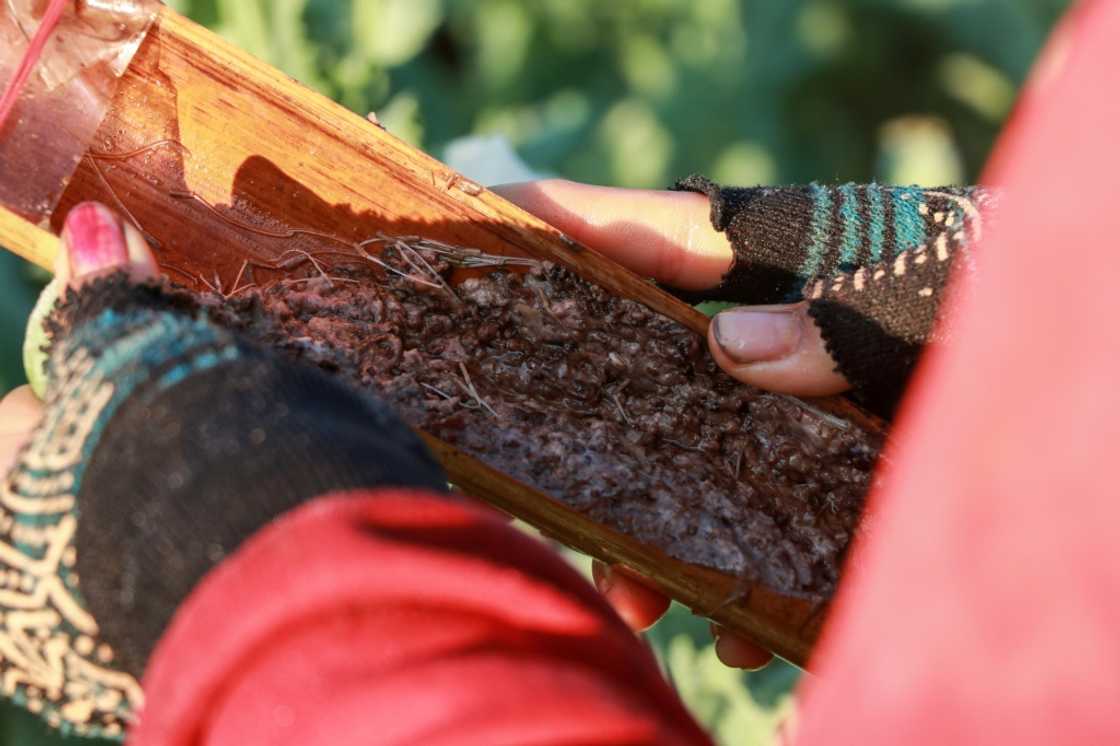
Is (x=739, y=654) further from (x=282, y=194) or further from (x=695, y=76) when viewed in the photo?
(x=695, y=76)

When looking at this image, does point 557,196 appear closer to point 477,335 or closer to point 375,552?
point 477,335

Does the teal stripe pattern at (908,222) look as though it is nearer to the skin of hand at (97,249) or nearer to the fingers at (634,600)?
the fingers at (634,600)

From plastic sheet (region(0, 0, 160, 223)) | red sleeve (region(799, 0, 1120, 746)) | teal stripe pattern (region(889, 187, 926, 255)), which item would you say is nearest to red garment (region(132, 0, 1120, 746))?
red sleeve (region(799, 0, 1120, 746))

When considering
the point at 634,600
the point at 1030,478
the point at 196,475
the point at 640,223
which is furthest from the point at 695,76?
the point at 1030,478

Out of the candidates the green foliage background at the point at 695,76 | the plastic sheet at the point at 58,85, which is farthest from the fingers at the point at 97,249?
the green foliage background at the point at 695,76

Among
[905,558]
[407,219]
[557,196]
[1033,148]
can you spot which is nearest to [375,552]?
[905,558]
